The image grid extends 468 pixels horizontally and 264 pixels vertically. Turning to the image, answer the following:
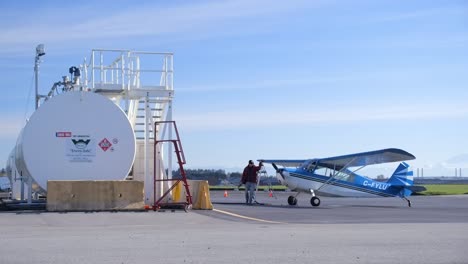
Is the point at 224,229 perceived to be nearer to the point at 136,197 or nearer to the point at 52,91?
the point at 136,197

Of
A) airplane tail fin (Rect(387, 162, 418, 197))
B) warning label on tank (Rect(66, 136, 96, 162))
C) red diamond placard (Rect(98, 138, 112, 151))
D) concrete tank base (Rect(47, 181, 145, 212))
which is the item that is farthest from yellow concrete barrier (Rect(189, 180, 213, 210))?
airplane tail fin (Rect(387, 162, 418, 197))

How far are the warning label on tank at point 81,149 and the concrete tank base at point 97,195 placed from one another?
1360 millimetres

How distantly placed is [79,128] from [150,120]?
259cm

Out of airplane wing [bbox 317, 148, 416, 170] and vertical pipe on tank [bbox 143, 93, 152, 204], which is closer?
vertical pipe on tank [bbox 143, 93, 152, 204]

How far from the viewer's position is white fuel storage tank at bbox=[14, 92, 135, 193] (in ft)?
69.6

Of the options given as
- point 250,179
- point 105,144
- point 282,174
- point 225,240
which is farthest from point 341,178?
point 225,240

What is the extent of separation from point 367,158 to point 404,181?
352cm

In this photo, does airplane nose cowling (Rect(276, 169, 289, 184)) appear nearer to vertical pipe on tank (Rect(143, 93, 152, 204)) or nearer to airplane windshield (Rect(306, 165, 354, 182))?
airplane windshield (Rect(306, 165, 354, 182))

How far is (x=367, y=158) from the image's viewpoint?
28.2 m

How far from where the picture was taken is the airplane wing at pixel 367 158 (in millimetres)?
26719

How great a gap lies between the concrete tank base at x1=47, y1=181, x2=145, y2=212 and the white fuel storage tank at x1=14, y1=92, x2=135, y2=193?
1241mm

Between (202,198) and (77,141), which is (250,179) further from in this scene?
(77,141)

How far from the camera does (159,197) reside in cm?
2286

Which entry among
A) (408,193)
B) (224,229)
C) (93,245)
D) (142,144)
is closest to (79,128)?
(142,144)
